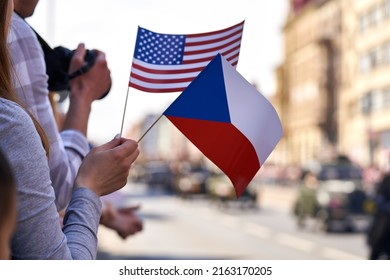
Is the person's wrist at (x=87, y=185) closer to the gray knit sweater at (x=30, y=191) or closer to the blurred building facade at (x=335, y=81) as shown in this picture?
the gray knit sweater at (x=30, y=191)

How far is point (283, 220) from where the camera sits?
80.7 feet

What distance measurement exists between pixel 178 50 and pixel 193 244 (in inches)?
619

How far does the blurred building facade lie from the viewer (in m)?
47.5

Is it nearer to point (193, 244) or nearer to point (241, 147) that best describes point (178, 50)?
point (241, 147)

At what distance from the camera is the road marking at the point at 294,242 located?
54.0 feet

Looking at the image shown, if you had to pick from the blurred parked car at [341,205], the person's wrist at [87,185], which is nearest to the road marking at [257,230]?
the blurred parked car at [341,205]

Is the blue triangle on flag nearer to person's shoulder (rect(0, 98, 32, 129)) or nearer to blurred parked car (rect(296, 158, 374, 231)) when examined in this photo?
person's shoulder (rect(0, 98, 32, 129))

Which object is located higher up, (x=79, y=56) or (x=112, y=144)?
(x=79, y=56)

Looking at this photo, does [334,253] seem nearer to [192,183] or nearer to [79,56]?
[79,56]

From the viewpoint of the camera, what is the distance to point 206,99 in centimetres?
171

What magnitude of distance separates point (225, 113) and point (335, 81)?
183 ft

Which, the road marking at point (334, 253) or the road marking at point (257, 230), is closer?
the road marking at point (334, 253)

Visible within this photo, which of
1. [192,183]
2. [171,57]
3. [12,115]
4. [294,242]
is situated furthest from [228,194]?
[12,115]
